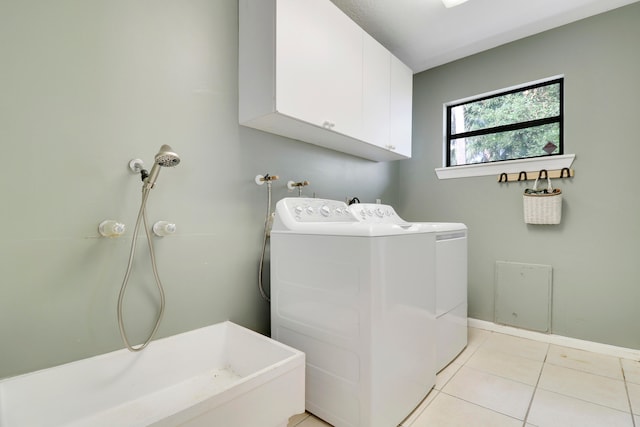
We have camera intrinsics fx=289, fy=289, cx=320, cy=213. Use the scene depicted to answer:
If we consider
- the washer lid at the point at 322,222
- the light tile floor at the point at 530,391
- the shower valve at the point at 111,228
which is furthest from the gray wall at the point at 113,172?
the light tile floor at the point at 530,391

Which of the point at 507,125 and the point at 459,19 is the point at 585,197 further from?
the point at 459,19

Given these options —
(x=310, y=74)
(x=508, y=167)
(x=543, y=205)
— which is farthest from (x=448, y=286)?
(x=310, y=74)

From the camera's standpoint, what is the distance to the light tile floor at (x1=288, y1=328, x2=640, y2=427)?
1365 mm

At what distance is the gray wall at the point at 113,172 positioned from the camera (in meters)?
1.04

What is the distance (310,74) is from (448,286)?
153 cm

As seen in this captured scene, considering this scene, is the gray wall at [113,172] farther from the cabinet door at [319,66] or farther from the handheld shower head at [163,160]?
the cabinet door at [319,66]

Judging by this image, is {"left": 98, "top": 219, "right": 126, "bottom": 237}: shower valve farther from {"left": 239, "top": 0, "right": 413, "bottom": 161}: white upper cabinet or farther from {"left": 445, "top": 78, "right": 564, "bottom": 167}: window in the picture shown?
{"left": 445, "top": 78, "right": 564, "bottom": 167}: window

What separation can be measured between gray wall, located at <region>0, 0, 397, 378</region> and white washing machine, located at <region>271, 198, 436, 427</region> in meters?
0.35

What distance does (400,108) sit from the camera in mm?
2389

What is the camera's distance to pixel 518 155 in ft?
8.21

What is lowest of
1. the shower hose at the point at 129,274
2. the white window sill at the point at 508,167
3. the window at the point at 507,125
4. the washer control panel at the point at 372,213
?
the shower hose at the point at 129,274

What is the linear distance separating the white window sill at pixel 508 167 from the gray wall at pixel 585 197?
0.07m

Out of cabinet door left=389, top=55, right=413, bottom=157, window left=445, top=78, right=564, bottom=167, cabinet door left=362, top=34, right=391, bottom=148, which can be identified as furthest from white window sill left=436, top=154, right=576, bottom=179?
cabinet door left=362, top=34, right=391, bottom=148

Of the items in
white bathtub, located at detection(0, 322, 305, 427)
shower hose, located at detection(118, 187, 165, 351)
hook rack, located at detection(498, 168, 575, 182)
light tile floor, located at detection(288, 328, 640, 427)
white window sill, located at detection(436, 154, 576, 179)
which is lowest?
light tile floor, located at detection(288, 328, 640, 427)
